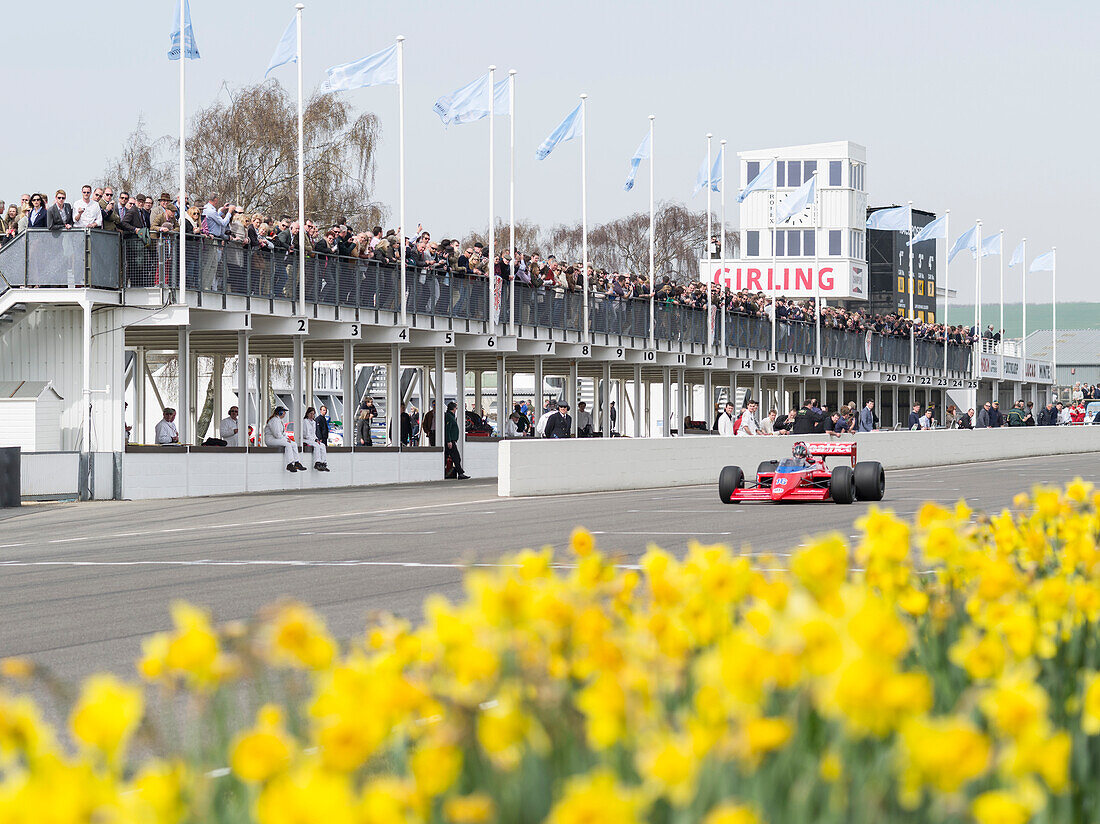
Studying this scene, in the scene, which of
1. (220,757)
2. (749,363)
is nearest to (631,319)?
(749,363)

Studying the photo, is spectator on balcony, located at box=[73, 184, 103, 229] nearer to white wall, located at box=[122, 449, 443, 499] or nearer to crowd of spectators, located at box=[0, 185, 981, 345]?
crowd of spectators, located at box=[0, 185, 981, 345]

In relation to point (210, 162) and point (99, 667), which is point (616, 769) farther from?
point (210, 162)

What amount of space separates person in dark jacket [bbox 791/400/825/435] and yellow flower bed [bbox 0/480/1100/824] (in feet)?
109

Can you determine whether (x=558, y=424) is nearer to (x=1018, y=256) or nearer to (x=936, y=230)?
(x=936, y=230)

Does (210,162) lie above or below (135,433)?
above

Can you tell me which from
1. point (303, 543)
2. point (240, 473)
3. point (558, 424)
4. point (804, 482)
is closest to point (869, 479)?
point (804, 482)

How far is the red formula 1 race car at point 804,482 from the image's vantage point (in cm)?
2511

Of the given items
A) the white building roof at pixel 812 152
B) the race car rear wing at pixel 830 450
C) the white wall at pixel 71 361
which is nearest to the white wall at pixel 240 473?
the white wall at pixel 71 361

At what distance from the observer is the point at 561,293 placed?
145 ft

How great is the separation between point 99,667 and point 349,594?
3905mm

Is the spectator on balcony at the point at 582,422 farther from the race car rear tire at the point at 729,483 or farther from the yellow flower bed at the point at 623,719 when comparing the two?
the yellow flower bed at the point at 623,719

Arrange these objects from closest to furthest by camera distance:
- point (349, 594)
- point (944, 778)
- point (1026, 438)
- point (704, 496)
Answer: point (944, 778) → point (349, 594) → point (704, 496) → point (1026, 438)

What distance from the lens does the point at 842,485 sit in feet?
81.7

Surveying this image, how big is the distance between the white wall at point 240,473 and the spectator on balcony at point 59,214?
4.42m
